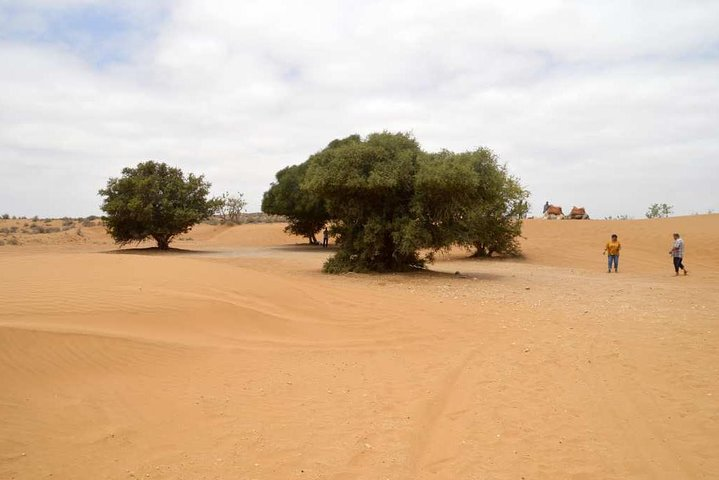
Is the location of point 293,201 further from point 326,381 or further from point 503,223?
point 326,381

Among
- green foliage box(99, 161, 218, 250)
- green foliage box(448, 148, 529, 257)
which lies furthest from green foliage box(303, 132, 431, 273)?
green foliage box(99, 161, 218, 250)

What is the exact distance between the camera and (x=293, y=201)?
34312mm

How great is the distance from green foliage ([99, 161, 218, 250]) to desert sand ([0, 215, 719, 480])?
722 inches

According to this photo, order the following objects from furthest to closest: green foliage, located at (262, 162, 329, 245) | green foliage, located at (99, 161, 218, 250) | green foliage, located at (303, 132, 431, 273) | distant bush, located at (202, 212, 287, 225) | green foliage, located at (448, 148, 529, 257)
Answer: distant bush, located at (202, 212, 287, 225) < green foliage, located at (262, 162, 329, 245) < green foliage, located at (99, 161, 218, 250) < green foliage, located at (448, 148, 529, 257) < green foliage, located at (303, 132, 431, 273)

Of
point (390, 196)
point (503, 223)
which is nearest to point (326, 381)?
point (390, 196)

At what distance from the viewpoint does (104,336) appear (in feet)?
21.3

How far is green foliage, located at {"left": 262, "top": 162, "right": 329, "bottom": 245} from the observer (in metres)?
33.7

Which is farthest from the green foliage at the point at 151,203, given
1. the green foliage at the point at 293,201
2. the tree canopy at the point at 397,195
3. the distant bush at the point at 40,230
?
the distant bush at the point at 40,230

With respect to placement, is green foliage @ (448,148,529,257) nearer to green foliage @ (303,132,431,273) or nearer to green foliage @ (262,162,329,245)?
green foliage @ (303,132,431,273)

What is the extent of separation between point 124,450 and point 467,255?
1062 inches

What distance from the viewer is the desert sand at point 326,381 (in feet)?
14.0

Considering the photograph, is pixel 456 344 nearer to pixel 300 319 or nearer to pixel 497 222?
pixel 300 319

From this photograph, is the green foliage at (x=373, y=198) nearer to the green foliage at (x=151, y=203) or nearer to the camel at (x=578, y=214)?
the green foliage at (x=151, y=203)

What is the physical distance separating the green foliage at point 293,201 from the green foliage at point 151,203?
5.22m
